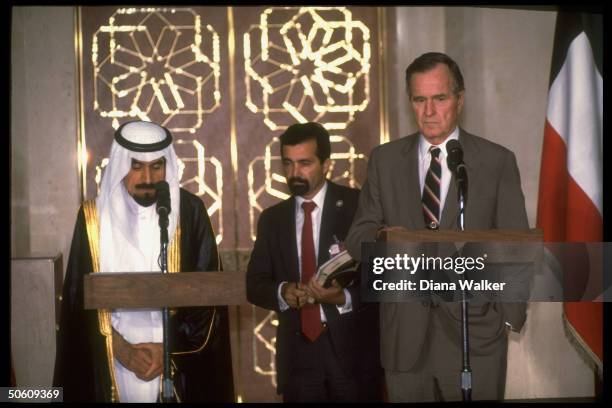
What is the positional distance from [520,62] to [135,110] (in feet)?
7.25

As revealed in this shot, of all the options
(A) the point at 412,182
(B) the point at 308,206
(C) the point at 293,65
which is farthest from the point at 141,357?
(C) the point at 293,65

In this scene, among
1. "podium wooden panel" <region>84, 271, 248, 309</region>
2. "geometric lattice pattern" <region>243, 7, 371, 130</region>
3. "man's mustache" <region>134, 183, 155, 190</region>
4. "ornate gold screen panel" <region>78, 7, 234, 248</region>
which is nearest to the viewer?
"podium wooden panel" <region>84, 271, 248, 309</region>

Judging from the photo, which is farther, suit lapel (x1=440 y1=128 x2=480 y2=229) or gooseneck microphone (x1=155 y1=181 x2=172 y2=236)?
suit lapel (x1=440 y1=128 x2=480 y2=229)

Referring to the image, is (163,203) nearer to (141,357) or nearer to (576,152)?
(141,357)

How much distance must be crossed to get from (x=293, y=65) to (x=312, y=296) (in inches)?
65.0

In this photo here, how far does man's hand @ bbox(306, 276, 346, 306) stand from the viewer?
4363mm

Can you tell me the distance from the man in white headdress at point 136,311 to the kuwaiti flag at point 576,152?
5.92ft

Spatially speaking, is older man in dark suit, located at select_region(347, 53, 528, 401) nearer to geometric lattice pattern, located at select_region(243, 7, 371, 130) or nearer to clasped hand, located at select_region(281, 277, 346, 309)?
clasped hand, located at select_region(281, 277, 346, 309)

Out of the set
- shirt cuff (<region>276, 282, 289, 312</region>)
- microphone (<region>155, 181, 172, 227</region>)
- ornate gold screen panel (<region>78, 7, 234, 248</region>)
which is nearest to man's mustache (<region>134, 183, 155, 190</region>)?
microphone (<region>155, 181, 172, 227</region>)

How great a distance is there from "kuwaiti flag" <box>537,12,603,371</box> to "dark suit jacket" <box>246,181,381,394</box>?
108 cm

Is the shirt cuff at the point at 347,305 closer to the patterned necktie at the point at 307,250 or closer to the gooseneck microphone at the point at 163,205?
the patterned necktie at the point at 307,250

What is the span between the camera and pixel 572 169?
15.8 ft
